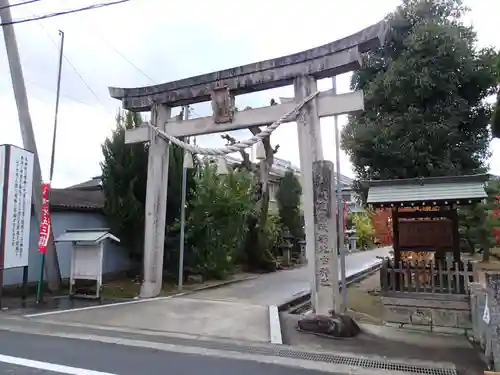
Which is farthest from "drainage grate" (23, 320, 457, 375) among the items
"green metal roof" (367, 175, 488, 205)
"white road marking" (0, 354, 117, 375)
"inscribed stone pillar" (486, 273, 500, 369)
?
"green metal roof" (367, 175, 488, 205)

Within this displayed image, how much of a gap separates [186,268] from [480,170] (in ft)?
36.4

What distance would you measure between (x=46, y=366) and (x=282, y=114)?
729cm

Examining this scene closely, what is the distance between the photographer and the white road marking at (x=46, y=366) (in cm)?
525

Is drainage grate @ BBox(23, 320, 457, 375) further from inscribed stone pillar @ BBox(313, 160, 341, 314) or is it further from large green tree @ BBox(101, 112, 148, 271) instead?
large green tree @ BBox(101, 112, 148, 271)

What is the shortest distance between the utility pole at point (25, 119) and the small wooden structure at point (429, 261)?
378 inches

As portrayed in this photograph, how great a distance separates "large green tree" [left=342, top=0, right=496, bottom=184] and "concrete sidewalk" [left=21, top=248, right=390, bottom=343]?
5.91m

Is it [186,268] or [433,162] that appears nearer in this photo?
[433,162]

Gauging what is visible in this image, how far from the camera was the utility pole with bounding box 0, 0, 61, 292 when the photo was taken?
1141 cm

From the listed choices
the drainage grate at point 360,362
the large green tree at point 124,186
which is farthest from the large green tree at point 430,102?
the drainage grate at point 360,362

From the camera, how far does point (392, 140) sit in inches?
512

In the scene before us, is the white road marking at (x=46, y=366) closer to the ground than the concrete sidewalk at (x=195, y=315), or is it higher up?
higher up

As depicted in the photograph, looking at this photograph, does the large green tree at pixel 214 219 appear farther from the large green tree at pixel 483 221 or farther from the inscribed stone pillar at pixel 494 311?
the inscribed stone pillar at pixel 494 311

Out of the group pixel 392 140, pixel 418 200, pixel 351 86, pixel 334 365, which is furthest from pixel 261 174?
pixel 334 365

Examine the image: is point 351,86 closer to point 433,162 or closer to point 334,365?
point 433,162
